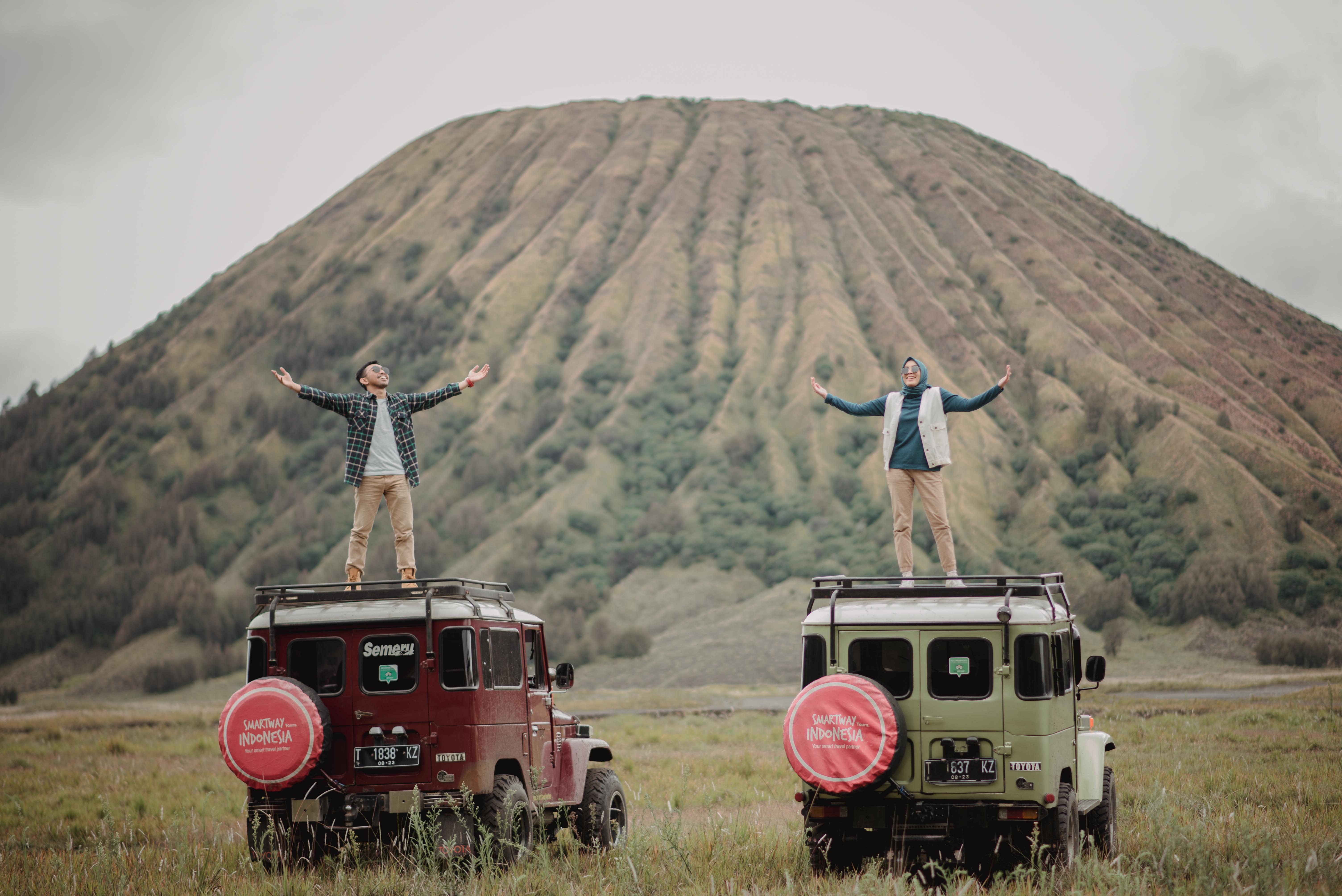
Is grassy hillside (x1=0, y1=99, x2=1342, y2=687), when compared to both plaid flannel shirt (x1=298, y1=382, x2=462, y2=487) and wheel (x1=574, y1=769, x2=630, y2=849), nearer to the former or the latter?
wheel (x1=574, y1=769, x2=630, y2=849)

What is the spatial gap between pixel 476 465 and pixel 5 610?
1329 inches

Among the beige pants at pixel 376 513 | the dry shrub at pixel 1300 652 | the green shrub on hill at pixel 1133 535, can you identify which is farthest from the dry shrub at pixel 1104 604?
the beige pants at pixel 376 513

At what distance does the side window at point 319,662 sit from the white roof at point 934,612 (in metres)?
4.23

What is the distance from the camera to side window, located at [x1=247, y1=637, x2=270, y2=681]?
1035 cm

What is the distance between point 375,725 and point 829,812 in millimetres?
4041

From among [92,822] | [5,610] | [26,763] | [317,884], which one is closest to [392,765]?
[317,884]

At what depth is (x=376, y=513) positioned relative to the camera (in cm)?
1260

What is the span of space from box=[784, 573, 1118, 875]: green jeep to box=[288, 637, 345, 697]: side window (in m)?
4.08

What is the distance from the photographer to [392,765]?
32.6 ft

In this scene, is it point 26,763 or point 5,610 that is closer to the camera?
point 26,763

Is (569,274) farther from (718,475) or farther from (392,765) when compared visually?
(392,765)

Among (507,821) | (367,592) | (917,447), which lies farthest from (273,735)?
(917,447)

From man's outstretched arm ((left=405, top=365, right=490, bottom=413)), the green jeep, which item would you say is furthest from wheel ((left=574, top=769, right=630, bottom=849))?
man's outstretched arm ((left=405, top=365, right=490, bottom=413))

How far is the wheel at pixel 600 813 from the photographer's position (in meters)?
12.6
